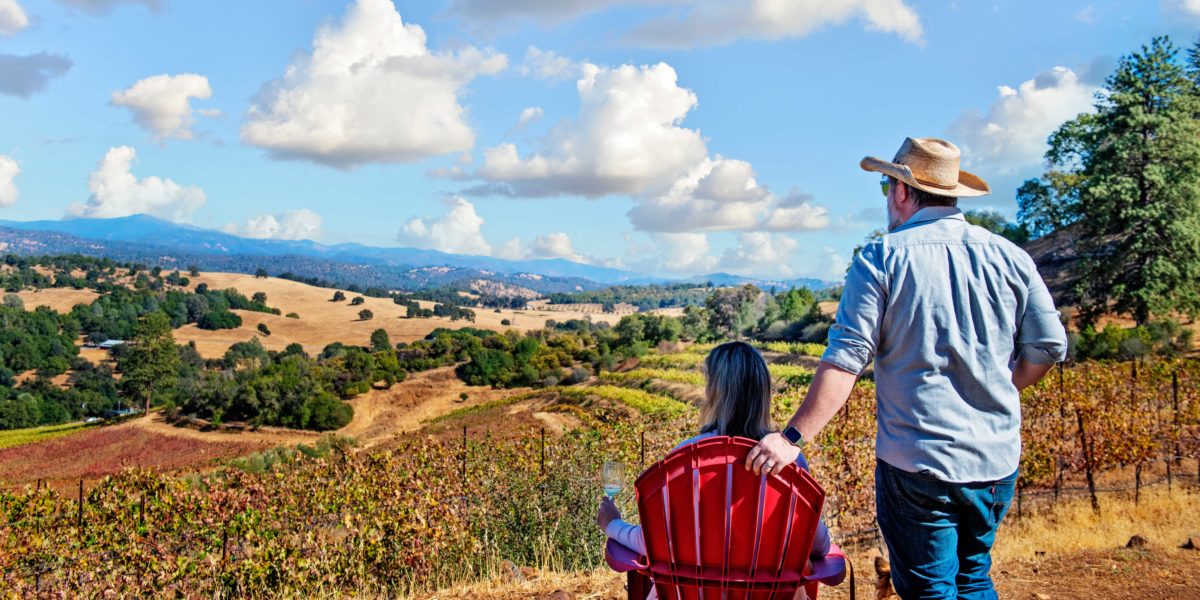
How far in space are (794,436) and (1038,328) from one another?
0.80m

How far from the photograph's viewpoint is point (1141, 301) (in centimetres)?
2252

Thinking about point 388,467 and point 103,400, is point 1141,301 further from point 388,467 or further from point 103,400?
point 103,400

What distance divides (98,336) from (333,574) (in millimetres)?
92168

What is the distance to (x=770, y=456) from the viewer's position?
1.90 m

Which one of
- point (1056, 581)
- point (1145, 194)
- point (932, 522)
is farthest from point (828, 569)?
point (1145, 194)

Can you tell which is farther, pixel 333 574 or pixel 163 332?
pixel 163 332

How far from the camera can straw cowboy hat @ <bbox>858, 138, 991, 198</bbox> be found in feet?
7.55

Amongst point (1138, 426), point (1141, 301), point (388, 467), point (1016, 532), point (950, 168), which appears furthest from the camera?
point (1141, 301)

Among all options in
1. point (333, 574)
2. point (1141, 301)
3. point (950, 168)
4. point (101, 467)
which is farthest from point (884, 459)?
point (101, 467)

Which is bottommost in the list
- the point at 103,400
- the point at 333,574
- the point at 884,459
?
the point at 103,400

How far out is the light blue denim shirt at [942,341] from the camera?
2088mm

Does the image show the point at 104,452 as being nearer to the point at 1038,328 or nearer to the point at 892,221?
the point at 892,221

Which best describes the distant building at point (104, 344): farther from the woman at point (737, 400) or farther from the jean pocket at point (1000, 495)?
the jean pocket at point (1000, 495)

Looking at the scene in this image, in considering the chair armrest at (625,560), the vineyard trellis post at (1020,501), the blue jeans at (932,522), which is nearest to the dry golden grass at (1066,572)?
the vineyard trellis post at (1020,501)
